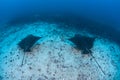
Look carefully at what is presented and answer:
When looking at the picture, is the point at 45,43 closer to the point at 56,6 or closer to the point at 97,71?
the point at 97,71

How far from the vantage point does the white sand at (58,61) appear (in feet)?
38.9

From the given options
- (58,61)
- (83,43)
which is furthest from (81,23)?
(58,61)

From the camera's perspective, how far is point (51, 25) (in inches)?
688

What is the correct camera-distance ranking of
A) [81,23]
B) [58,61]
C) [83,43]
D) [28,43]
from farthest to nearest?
[81,23]
[28,43]
[83,43]
[58,61]

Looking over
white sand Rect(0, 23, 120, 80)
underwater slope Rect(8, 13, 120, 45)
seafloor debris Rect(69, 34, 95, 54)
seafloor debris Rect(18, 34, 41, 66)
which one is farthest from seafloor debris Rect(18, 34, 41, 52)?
underwater slope Rect(8, 13, 120, 45)

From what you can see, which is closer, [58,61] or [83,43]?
[58,61]

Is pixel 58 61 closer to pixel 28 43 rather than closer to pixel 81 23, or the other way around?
pixel 28 43

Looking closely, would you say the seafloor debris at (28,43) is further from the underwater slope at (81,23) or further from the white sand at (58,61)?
the underwater slope at (81,23)

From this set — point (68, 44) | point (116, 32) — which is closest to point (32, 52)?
point (68, 44)

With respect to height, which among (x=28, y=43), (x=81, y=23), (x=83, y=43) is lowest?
(x=28, y=43)

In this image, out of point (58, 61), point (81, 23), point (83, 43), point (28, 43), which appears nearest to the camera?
point (58, 61)

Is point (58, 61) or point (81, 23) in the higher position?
point (81, 23)

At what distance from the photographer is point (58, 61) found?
12609mm

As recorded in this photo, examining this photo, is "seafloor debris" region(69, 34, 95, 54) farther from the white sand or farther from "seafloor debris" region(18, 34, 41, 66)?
"seafloor debris" region(18, 34, 41, 66)
